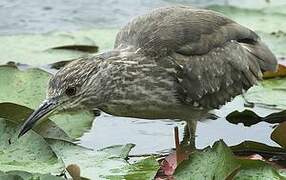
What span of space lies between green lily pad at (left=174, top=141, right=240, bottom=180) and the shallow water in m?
1.12

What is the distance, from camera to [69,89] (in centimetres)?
487

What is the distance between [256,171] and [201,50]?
1.11 metres

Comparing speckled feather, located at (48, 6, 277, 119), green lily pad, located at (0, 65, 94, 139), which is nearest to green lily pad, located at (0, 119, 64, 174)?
speckled feather, located at (48, 6, 277, 119)

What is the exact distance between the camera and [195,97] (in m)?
5.33

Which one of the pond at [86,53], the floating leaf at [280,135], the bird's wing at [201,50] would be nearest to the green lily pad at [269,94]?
the pond at [86,53]

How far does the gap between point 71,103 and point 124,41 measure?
0.71m

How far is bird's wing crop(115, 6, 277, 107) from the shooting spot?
17.4 feet

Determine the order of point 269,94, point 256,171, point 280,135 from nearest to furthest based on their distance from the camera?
1. point 256,171
2. point 280,135
3. point 269,94

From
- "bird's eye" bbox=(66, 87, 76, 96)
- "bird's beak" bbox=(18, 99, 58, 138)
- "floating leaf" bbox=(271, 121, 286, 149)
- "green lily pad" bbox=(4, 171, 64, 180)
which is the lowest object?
"floating leaf" bbox=(271, 121, 286, 149)

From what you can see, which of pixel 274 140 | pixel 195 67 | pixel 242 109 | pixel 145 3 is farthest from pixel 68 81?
pixel 145 3

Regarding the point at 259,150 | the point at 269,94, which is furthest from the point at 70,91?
the point at 269,94

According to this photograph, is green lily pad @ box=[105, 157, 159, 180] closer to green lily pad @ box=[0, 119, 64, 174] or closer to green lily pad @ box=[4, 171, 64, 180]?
green lily pad @ box=[0, 119, 64, 174]

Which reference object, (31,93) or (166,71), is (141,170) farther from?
(31,93)

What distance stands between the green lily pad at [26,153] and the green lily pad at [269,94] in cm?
185
